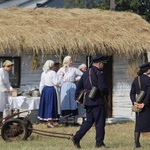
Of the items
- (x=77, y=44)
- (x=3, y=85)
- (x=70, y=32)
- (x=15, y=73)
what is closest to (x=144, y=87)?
(x=3, y=85)

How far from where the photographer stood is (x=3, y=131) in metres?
12.4

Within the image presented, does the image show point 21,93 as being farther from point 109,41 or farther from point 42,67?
point 109,41

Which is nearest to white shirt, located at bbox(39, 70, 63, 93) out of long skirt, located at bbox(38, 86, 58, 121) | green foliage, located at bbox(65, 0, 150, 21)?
long skirt, located at bbox(38, 86, 58, 121)

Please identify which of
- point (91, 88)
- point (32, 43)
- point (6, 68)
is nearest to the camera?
point (91, 88)

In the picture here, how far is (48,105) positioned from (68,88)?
72 centimetres

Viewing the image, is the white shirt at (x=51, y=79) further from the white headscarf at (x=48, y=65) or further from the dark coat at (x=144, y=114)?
the dark coat at (x=144, y=114)

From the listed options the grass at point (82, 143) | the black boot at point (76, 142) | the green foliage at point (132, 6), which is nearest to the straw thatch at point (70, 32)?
the grass at point (82, 143)

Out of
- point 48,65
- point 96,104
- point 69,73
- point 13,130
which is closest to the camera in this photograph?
point 96,104

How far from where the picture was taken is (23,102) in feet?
50.6

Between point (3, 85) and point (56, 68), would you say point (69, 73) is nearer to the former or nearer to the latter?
point (56, 68)

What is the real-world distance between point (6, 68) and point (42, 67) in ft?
8.51

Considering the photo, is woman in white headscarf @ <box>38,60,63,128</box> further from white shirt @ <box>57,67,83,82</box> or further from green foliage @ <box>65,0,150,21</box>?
green foliage @ <box>65,0,150,21</box>

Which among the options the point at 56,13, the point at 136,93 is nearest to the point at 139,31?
the point at 56,13

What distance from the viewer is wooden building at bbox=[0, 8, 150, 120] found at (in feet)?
54.0
